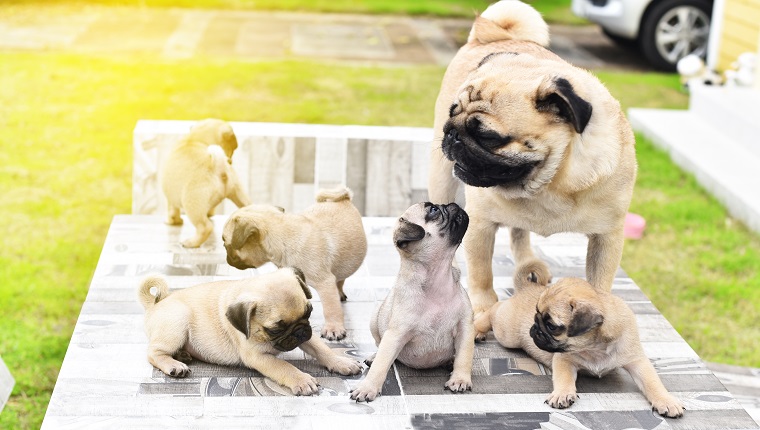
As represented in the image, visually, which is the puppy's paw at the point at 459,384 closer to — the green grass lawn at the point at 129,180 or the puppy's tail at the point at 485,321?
the puppy's tail at the point at 485,321

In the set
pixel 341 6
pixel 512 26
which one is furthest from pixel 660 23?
pixel 512 26

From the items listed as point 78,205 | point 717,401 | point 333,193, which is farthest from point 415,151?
point 78,205

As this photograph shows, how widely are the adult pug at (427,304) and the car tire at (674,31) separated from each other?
8.47 metres

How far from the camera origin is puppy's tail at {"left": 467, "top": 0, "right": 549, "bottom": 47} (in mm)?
3777

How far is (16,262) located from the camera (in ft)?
18.3

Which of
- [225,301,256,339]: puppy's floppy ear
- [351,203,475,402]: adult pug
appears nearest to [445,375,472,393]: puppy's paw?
[351,203,475,402]: adult pug

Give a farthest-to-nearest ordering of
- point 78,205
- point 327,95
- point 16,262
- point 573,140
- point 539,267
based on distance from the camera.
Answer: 1. point 327,95
2. point 78,205
3. point 16,262
4. point 539,267
5. point 573,140

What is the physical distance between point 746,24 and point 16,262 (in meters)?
6.94

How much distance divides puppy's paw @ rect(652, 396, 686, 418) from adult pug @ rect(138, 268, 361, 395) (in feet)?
3.14

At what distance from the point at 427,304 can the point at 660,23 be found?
8632 mm

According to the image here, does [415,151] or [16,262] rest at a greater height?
[415,151]

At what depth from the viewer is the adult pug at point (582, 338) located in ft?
9.16

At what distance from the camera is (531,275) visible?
3.33 meters

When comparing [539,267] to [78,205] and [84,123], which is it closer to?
[78,205]
